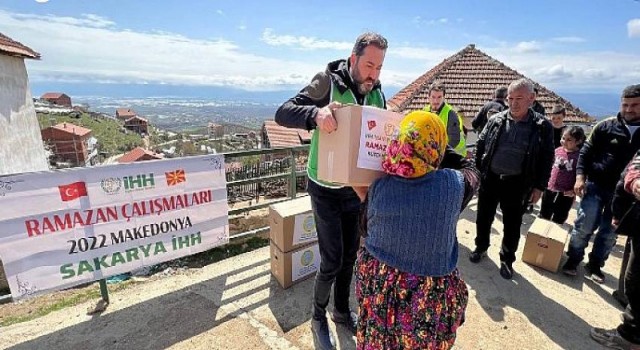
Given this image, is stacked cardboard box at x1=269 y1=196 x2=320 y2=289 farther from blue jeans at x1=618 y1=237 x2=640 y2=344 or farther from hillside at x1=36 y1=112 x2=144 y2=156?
hillside at x1=36 y1=112 x2=144 y2=156

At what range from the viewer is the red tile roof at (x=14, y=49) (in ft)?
40.9

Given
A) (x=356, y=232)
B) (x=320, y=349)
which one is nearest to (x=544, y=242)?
(x=356, y=232)

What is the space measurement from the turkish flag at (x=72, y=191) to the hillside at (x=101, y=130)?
5311 centimetres

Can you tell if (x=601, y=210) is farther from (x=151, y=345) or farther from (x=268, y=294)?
(x=151, y=345)

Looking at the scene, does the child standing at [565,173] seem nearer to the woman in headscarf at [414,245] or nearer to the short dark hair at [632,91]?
the short dark hair at [632,91]

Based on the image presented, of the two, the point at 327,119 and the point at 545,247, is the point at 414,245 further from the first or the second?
the point at 545,247

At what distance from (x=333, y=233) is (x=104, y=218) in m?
1.92

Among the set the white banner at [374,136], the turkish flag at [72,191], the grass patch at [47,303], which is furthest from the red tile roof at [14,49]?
the white banner at [374,136]

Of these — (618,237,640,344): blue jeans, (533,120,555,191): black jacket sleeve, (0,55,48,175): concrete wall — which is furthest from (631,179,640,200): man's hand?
(0,55,48,175): concrete wall

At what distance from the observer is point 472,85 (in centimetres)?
1232

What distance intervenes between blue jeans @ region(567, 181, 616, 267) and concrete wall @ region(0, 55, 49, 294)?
15769mm

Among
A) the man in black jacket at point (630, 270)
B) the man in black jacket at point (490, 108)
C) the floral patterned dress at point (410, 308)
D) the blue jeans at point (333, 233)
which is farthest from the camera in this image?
the man in black jacket at point (490, 108)

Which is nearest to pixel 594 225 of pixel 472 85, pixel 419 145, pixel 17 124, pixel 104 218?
pixel 419 145

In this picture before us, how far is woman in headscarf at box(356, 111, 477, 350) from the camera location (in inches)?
51.8
